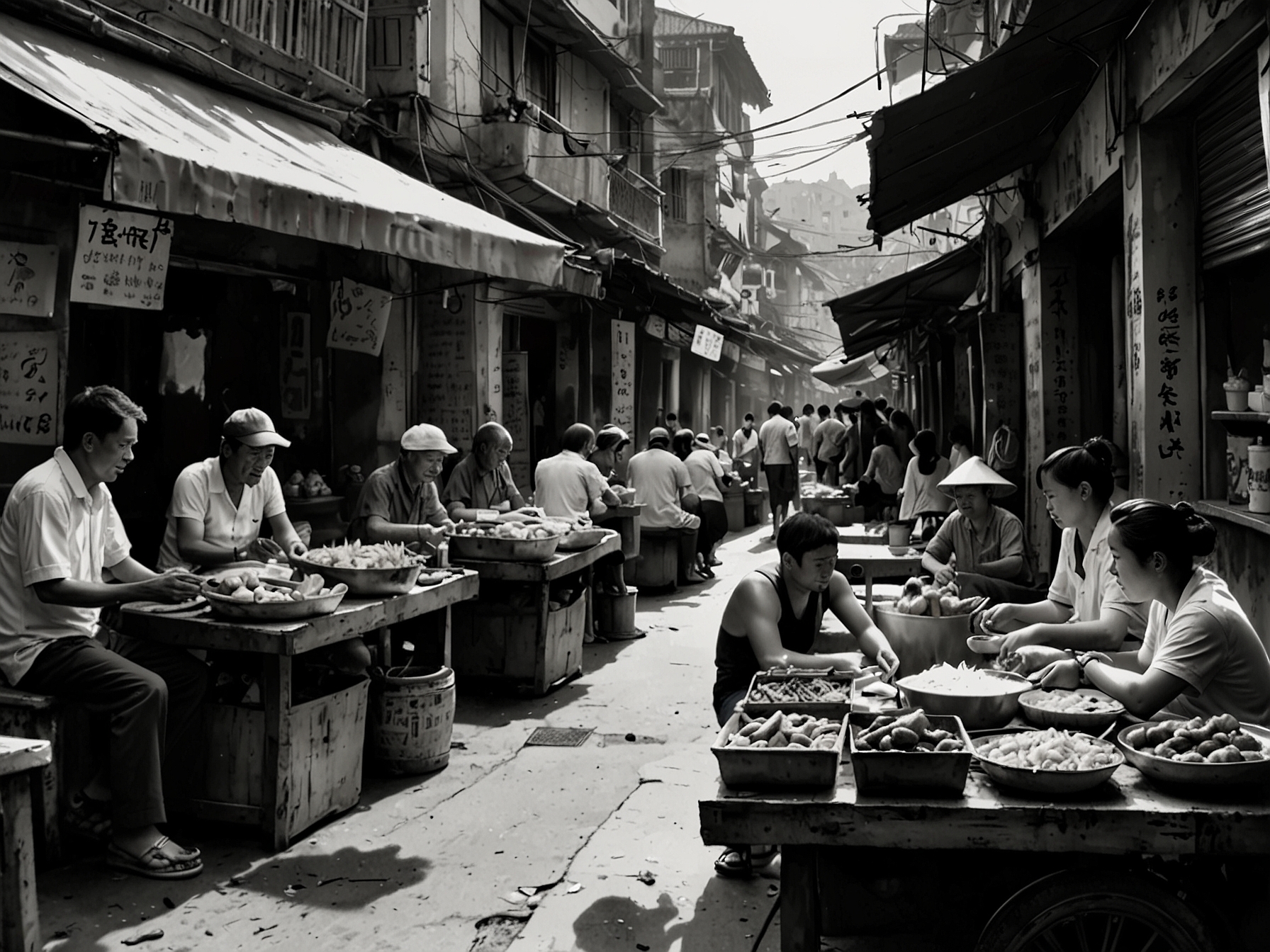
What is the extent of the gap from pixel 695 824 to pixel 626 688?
293cm

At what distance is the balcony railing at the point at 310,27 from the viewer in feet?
29.8

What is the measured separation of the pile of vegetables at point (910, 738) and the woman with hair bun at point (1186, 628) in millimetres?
826

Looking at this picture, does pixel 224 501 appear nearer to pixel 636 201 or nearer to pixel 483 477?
pixel 483 477

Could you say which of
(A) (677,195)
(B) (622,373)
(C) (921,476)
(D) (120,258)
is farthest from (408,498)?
(A) (677,195)

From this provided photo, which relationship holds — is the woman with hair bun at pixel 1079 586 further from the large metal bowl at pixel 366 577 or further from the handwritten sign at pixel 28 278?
the handwritten sign at pixel 28 278

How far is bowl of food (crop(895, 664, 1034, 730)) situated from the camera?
3506mm

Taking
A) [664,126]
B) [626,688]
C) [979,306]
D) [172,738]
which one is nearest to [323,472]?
[626,688]

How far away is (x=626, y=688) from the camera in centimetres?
816

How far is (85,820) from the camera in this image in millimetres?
4828

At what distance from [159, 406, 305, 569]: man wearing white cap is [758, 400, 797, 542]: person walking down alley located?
13.3 m

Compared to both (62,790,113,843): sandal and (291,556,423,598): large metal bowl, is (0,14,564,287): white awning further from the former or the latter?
(62,790,113,843): sandal

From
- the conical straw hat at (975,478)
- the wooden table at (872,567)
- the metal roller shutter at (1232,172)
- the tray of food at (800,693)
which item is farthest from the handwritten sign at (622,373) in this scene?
the tray of food at (800,693)

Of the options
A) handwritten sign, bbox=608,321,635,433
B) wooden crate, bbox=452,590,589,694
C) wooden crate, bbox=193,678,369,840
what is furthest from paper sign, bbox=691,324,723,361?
wooden crate, bbox=193,678,369,840

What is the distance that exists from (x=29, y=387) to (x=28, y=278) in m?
0.64
